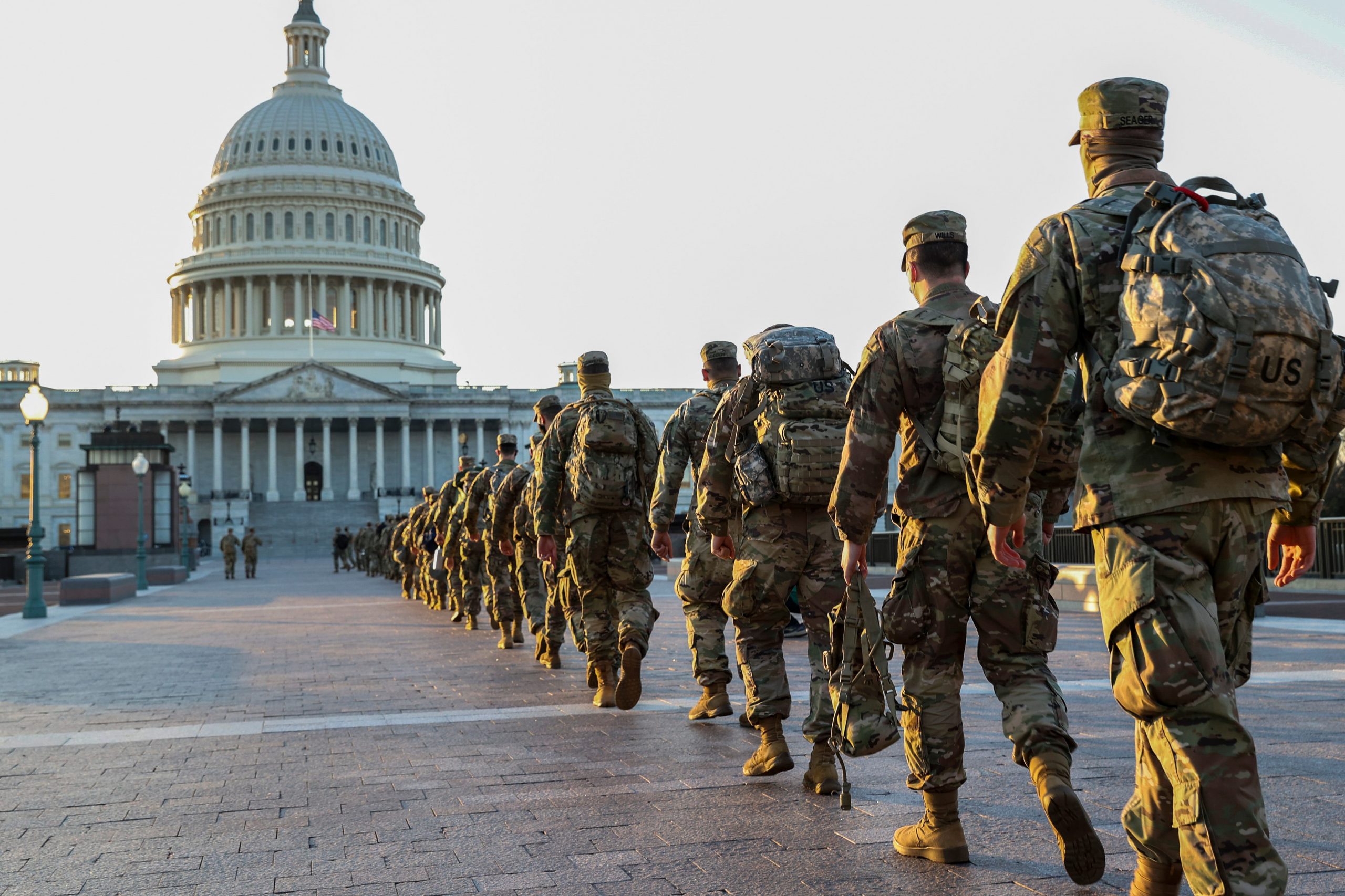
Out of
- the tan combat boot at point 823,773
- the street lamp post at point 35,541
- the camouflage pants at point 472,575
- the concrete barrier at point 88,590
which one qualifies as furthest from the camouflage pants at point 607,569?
Answer: the concrete barrier at point 88,590

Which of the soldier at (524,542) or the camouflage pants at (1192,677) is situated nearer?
the camouflage pants at (1192,677)

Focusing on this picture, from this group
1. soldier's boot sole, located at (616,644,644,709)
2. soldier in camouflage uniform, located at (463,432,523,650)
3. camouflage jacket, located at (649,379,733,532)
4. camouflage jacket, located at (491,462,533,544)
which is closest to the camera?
camouflage jacket, located at (649,379,733,532)

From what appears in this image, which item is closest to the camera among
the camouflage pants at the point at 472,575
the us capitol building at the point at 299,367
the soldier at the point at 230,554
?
the camouflage pants at the point at 472,575

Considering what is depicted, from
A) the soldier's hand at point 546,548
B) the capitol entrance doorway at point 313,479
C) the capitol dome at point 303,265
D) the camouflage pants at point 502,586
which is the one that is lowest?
the camouflage pants at point 502,586

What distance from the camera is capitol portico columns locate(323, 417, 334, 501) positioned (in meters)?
105

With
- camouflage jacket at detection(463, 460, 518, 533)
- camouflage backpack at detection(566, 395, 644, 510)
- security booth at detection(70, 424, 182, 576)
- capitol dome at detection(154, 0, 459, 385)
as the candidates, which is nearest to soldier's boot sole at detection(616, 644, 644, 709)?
camouflage backpack at detection(566, 395, 644, 510)

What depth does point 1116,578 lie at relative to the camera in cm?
365

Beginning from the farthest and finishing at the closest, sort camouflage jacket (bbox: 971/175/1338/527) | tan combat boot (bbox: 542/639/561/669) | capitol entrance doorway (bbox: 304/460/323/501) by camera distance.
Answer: capitol entrance doorway (bbox: 304/460/323/501)
tan combat boot (bbox: 542/639/561/669)
camouflage jacket (bbox: 971/175/1338/527)

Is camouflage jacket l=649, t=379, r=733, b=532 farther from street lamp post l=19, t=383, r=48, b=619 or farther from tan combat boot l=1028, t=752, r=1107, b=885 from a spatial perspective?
street lamp post l=19, t=383, r=48, b=619

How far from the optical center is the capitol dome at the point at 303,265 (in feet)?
376

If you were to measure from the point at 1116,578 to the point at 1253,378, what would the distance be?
1.99ft

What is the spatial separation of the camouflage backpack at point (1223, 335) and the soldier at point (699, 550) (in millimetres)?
4316

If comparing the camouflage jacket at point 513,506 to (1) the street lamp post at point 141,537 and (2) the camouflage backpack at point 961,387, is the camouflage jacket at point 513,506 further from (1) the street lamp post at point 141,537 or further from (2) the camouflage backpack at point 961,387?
(1) the street lamp post at point 141,537

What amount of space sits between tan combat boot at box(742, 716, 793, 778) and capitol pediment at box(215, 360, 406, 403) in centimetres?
9993
